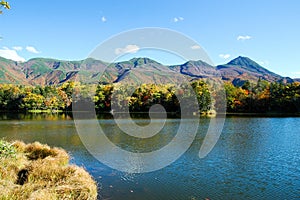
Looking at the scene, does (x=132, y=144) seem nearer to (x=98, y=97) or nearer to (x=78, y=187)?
(x=78, y=187)

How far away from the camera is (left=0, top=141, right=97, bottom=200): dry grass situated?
8383 mm

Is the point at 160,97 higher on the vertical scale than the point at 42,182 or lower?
higher

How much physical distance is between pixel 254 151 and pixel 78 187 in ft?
49.2

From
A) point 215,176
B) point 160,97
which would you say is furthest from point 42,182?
point 160,97

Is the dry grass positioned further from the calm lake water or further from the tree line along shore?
the tree line along shore

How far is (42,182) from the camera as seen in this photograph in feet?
32.8

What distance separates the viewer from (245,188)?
11852 millimetres

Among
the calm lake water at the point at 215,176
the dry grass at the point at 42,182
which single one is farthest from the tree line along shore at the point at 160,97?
the dry grass at the point at 42,182

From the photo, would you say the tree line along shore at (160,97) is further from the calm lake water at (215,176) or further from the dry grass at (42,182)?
the dry grass at (42,182)

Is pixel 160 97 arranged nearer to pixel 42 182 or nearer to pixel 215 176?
pixel 215 176

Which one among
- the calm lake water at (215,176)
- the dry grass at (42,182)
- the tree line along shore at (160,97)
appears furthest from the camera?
the tree line along shore at (160,97)

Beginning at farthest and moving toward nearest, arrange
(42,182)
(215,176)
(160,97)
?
(160,97), (215,176), (42,182)

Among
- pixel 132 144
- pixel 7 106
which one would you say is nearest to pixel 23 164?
pixel 132 144

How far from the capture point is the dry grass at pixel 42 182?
838cm
